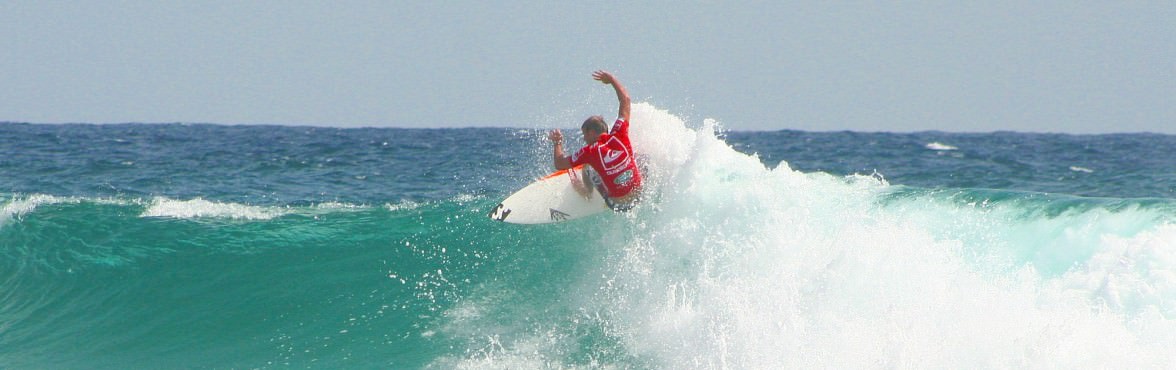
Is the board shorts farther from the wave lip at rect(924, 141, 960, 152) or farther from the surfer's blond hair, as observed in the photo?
the wave lip at rect(924, 141, 960, 152)

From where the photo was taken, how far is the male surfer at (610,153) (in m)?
8.00

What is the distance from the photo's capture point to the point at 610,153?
26.3ft

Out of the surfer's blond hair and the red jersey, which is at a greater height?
the surfer's blond hair

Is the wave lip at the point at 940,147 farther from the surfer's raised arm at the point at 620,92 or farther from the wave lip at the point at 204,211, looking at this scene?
the surfer's raised arm at the point at 620,92

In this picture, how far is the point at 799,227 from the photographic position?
6.96 meters

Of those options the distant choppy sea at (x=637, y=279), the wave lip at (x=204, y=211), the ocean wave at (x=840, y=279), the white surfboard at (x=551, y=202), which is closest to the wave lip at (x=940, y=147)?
the distant choppy sea at (x=637, y=279)

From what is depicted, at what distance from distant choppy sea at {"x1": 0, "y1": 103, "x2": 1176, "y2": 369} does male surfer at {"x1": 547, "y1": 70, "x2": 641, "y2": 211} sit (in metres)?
0.26

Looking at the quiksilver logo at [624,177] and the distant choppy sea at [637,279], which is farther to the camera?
the quiksilver logo at [624,177]

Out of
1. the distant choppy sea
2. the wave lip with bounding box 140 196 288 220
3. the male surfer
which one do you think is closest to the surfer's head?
the male surfer

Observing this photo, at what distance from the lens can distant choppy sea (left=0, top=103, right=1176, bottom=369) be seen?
18.6 feet

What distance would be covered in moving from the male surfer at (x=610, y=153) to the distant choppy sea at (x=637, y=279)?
262mm

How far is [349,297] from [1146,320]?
6.76 meters

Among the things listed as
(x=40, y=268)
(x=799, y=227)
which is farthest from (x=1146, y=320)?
(x=40, y=268)

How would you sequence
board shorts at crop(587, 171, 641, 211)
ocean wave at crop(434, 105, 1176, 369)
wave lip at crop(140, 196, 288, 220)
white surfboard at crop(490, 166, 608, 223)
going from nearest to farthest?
ocean wave at crop(434, 105, 1176, 369) → board shorts at crop(587, 171, 641, 211) → white surfboard at crop(490, 166, 608, 223) → wave lip at crop(140, 196, 288, 220)
